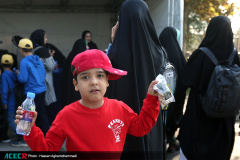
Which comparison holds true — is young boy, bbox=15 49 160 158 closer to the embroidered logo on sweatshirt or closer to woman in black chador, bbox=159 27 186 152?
the embroidered logo on sweatshirt

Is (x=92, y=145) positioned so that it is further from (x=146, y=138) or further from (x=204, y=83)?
(x=204, y=83)

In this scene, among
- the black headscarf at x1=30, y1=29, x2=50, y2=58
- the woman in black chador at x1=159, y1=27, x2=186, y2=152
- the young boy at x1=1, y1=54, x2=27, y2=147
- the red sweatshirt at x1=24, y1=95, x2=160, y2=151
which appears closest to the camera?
the red sweatshirt at x1=24, y1=95, x2=160, y2=151

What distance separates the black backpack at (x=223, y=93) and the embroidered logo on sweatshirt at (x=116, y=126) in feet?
4.80

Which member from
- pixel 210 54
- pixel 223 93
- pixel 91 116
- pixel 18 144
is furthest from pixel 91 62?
pixel 18 144

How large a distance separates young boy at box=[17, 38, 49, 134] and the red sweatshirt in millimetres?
2989

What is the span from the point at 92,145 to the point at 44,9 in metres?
7.16

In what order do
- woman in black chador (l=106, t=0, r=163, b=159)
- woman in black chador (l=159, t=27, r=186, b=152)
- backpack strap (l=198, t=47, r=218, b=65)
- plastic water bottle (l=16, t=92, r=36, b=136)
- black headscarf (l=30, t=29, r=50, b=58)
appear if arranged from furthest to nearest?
black headscarf (l=30, t=29, r=50, b=58) → woman in black chador (l=159, t=27, r=186, b=152) → backpack strap (l=198, t=47, r=218, b=65) → woman in black chador (l=106, t=0, r=163, b=159) → plastic water bottle (l=16, t=92, r=36, b=136)

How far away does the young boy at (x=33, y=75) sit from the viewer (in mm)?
4629

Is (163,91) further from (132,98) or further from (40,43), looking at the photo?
(40,43)

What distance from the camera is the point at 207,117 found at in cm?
328

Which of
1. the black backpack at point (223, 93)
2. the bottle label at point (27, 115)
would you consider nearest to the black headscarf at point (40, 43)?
the black backpack at point (223, 93)

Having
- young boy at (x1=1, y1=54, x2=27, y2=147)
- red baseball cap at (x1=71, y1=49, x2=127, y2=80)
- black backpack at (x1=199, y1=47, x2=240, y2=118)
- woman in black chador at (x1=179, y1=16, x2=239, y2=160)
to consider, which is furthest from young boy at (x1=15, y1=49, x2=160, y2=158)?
young boy at (x1=1, y1=54, x2=27, y2=147)

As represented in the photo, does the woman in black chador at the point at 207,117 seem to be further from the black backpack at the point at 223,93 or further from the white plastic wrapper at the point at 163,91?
the white plastic wrapper at the point at 163,91

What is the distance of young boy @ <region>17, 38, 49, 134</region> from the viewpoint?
463cm
